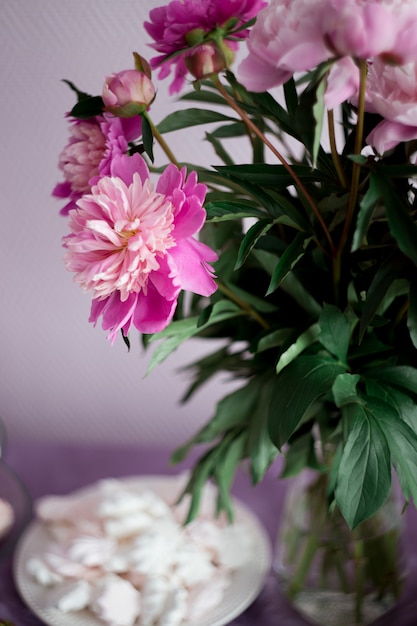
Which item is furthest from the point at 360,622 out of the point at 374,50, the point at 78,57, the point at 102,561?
the point at 78,57

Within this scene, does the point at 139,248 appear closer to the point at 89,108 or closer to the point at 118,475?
the point at 89,108

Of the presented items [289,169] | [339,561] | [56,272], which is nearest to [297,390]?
[289,169]

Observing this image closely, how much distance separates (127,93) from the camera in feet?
1.41

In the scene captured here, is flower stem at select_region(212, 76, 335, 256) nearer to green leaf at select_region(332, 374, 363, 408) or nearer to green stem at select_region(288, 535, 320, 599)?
green leaf at select_region(332, 374, 363, 408)

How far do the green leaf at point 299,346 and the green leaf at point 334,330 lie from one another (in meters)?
0.02

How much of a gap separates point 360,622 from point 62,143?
0.55 metres

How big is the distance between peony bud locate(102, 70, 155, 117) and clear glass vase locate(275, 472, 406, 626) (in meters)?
0.35

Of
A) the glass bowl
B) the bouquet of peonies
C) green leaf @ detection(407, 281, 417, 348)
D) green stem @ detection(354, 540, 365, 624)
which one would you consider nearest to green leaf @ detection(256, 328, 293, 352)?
the bouquet of peonies

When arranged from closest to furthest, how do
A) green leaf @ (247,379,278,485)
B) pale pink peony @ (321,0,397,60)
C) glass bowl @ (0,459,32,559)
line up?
pale pink peony @ (321,0,397,60) < green leaf @ (247,379,278,485) < glass bowl @ (0,459,32,559)

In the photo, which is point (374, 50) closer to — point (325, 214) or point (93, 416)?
point (325, 214)

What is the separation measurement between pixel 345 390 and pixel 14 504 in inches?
15.8

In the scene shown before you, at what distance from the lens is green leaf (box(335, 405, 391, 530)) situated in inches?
17.3

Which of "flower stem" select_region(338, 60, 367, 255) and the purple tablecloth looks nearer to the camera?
"flower stem" select_region(338, 60, 367, 255)

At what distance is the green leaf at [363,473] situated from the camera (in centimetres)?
44
